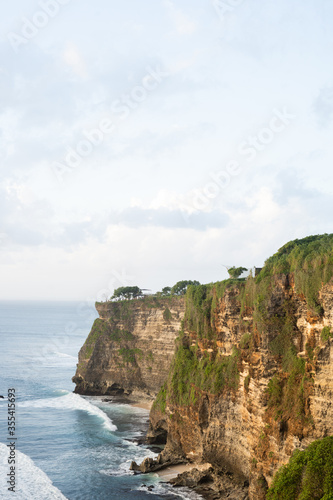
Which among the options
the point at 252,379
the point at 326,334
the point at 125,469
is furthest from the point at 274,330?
the point at 125,469

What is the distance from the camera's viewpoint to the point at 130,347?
79.1m

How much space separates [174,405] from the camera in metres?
48.0

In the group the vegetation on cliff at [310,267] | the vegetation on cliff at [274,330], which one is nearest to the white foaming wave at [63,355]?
the vegetation on cliff at [274,330]

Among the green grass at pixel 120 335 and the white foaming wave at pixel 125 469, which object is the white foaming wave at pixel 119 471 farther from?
the green grass at pixel 120 335

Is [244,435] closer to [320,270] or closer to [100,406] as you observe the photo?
[320,270]

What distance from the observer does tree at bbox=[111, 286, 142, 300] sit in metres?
87.7

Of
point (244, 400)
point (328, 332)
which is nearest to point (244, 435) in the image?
point (244, 400)

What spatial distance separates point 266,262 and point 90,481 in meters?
26.1

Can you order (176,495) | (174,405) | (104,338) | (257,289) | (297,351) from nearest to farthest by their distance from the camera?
(297,351), (257,289), (176,495), (174,405), (104,338)

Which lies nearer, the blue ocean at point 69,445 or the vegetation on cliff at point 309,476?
the vegetation on cliff at point 309,476

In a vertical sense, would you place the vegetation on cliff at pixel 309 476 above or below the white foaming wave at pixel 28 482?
above

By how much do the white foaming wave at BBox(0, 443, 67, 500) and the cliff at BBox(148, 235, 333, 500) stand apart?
1097 cm

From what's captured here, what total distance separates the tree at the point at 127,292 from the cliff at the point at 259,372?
1583 inches

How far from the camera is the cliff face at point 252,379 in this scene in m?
29.0
